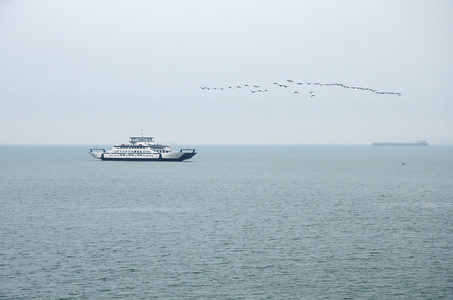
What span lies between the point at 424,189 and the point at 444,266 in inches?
3266

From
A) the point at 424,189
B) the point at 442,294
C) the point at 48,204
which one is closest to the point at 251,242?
the point at 442,294

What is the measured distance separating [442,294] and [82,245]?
3576 centimetres

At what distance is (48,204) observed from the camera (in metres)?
101

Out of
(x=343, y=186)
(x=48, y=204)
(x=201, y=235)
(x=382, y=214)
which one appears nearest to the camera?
(x=201, y=235)

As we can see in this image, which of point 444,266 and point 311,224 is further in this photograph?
point 311,224

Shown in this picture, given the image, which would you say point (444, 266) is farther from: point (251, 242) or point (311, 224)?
point (311, 224)

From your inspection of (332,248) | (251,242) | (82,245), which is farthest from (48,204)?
(332,248)

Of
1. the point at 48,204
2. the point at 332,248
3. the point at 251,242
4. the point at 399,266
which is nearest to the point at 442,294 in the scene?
the point at 399,266

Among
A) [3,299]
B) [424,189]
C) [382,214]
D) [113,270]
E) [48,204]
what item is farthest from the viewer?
[424,189]

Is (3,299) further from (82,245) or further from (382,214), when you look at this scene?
(382,214)

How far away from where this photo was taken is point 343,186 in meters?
143

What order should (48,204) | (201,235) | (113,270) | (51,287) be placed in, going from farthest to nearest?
(48,204) → (201,235) → (113,270) → (51,287)

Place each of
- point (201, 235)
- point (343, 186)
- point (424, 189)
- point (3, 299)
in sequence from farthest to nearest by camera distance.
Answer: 1. point (343, 186)
2. point (424, 189)
3. point (201, 235)
4. point (3, 299)

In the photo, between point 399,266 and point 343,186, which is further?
point 343,186
